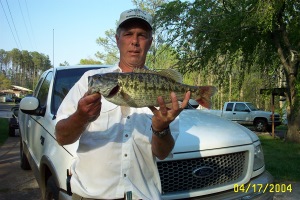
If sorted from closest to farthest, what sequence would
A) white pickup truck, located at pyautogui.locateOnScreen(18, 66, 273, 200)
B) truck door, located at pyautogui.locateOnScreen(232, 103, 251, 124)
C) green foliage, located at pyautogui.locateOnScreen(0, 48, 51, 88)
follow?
white pickup truck, located at pyautogui.locateOnScreen(18, 66, 273, 200), truck door, located at pyautogui.locateOnScreen(232, 103, 251, 124), green foliage, located at pyautogui.locateOnScreen(0, 48, 51, 88)

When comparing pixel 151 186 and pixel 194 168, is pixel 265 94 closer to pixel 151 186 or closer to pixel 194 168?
pixel 194 168

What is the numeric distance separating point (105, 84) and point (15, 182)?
5456mm

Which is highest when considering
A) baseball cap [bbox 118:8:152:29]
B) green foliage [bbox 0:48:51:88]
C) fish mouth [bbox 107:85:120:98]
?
green foliage [bbox 0:48:51:88]

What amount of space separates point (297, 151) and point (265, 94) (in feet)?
18.2

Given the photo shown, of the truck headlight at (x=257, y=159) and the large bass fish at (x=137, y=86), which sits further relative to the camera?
the truck headlight at (x=257, y=159)

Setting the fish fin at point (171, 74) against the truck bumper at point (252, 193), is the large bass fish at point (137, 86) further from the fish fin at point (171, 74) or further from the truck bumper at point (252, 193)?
the truck bumper at point (252, 193)

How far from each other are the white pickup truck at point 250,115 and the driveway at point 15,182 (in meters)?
16.6

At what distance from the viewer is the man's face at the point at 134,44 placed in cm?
235

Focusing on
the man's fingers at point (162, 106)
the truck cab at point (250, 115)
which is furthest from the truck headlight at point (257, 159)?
the truck cab at point (250, 115)

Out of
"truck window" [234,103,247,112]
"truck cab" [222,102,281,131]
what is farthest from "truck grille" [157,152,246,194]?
"truck window" [234,103,247,112]

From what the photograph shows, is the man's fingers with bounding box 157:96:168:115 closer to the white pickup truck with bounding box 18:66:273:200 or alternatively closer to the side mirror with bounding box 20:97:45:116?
the white pickup truck with bounding box 18:66:273:200

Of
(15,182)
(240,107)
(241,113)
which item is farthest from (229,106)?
(15,182)

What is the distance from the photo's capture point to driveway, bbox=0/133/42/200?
566 centimetres

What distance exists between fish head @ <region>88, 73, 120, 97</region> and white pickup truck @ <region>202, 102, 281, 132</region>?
21.5 metres
